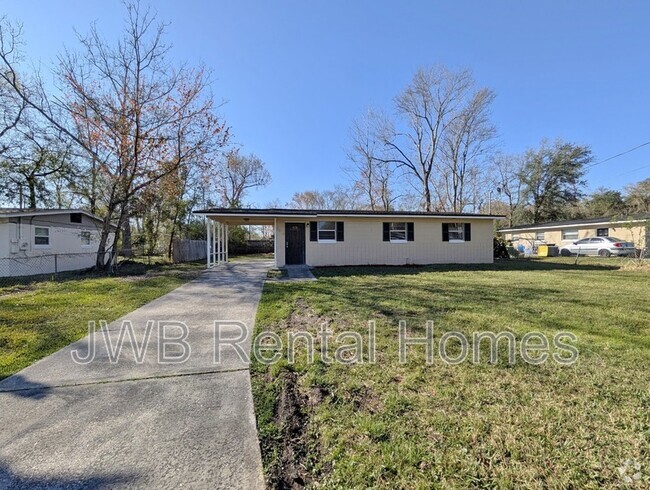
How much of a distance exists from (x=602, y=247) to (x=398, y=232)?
568 inches

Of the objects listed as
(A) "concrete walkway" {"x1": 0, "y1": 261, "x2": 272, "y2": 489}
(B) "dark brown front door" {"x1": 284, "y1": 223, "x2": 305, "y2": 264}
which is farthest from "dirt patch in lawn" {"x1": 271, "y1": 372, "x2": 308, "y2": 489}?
(B) "dark brown front door" {"x1": 284, "y1": 223, "x2": 305, "y2": 264}

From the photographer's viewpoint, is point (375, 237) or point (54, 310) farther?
point (375, 237)

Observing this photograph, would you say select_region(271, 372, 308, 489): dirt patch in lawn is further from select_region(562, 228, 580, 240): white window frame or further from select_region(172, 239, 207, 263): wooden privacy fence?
select_region(562, 228, 580, 240): white window frame

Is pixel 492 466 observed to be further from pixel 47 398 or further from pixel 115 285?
pixel 115 285

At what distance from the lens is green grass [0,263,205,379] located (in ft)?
12.6

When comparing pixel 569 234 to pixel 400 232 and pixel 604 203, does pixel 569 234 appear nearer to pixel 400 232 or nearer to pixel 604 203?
pixel 604 203

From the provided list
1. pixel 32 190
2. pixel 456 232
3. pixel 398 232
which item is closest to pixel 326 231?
pixel 398 232

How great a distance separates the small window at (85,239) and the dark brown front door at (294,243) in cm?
1106

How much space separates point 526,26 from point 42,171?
27.7 m

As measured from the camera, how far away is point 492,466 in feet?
5.75

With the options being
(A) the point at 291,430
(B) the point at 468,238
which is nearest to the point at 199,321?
(A) the point at 291,430

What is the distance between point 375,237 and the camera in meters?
14.2

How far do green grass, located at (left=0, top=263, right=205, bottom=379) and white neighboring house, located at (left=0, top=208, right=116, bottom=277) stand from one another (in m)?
4.22

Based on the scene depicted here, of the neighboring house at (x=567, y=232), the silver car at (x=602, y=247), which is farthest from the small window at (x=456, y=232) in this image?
the neighboring house at (x=567, y=232)
